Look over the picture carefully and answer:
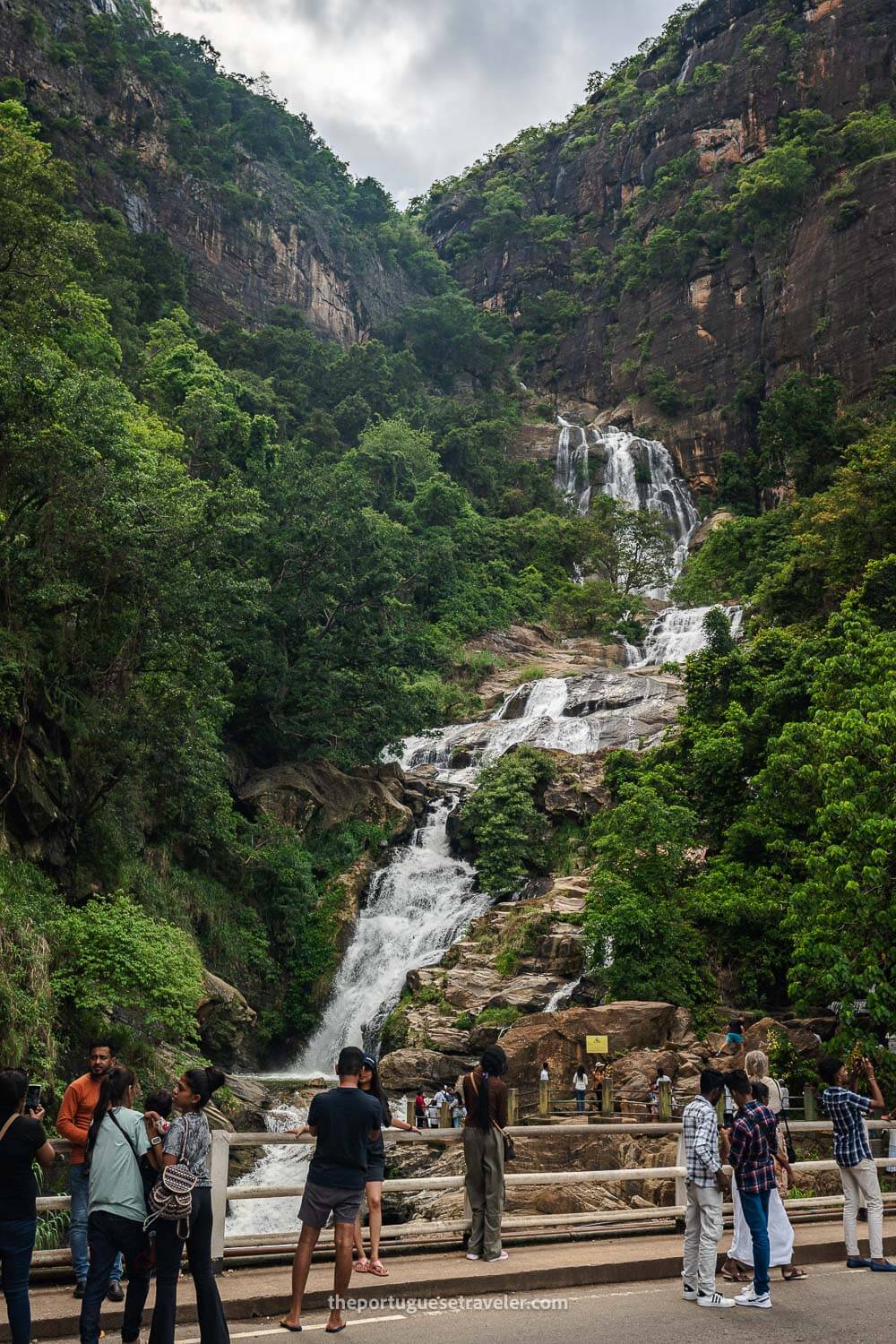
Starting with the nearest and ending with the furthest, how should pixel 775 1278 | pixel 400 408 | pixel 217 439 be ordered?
pixel 775 1278 < pixel 217 439 < pixel 400 408

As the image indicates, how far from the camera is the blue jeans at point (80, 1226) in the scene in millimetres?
6137

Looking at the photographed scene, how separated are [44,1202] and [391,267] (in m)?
83.4

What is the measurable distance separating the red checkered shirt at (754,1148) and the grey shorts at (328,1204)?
8.78 feet

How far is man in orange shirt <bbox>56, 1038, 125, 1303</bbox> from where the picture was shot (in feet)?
19.9

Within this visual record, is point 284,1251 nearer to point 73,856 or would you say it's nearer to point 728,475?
point 73,856

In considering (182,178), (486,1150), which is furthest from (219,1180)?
(182,178)

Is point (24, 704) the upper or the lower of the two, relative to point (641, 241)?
lower

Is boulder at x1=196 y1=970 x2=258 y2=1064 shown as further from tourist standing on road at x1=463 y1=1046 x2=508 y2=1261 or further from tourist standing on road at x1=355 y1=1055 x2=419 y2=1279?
tourist standing on road at x1=463 y1=1046 x2=508 y2=1261

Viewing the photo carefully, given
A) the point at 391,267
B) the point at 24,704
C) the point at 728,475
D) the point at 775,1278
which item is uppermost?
the point at 391,267

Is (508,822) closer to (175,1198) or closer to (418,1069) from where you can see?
(418,1069)

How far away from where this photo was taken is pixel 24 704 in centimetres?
1659

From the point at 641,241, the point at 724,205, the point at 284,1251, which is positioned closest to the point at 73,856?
the point at 284,1251

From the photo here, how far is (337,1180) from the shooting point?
5.62 metres

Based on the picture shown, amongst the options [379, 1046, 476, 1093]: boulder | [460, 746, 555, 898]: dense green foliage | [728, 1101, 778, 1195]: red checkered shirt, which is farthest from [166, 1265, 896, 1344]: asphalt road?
[460, 746, 555, 898]: dense green foliage
